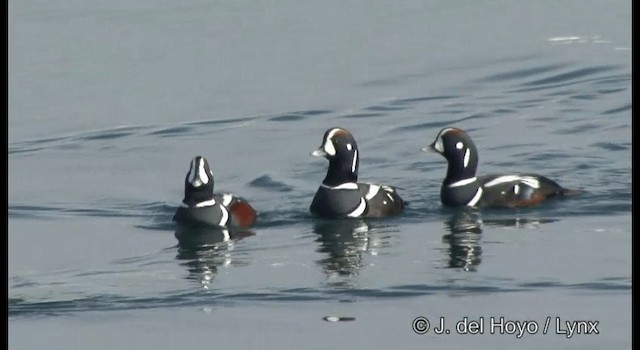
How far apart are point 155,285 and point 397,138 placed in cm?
772

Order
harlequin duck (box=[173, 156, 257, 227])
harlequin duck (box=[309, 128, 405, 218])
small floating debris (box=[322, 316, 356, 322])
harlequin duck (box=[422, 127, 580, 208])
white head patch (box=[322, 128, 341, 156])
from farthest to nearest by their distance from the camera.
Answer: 1. white head patch (box=[322, 128, 341, 156])
2. harlequin duck (box=[422, 127, 580, 208])
3. harlequin duck (box=[309, 128, 405, 218])
4. harlequin duck (box=[173, 156, 257, 227])
5. small floating debris (box=[322, 316, 356, 322])

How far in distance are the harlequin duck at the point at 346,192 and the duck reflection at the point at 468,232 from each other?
2.12 feet

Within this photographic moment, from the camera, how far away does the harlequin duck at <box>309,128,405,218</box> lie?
2116 centimetres

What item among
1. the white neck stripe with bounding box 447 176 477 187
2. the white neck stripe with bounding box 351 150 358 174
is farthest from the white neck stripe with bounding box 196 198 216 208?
the white neck stripe with bounding box 447 176 477 187

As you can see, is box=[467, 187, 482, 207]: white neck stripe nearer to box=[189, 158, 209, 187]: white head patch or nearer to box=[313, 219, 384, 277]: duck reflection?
box=[313, 219, 384, 277]: duck reflection

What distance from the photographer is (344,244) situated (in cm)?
2003

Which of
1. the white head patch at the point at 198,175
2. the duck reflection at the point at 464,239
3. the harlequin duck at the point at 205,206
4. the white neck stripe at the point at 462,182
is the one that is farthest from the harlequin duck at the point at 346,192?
the white head patch at the point at 198,175

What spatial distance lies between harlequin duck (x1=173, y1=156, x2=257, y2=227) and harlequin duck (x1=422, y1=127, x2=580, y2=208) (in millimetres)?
2032

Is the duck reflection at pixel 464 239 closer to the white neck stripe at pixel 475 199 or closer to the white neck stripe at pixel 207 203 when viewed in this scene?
the white neck stripe at pixel 475 199

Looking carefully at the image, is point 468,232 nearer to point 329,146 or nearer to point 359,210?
point 359,210

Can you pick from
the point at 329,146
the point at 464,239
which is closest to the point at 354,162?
the point at 329,146

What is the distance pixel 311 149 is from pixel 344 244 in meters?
5.17
